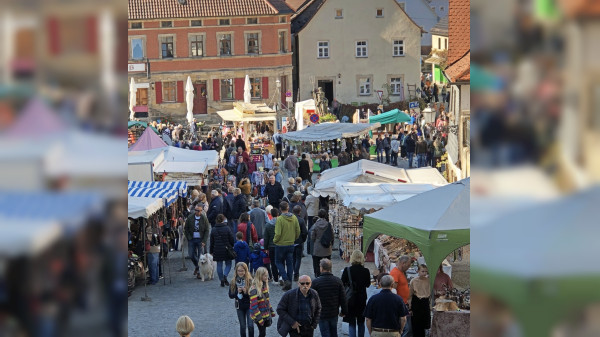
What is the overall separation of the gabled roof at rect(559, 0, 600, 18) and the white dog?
1578cm

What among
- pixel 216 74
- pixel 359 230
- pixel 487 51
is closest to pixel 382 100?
pixel 216 74

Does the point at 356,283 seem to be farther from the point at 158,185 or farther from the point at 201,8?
the point at 201,8

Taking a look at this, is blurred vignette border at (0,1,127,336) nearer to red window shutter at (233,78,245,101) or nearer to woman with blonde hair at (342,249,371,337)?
woman with blonde hair at (342,249,371,337)

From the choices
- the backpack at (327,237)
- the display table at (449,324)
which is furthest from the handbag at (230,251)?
the display table at (449,324)

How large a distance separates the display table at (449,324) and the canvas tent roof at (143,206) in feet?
17.2

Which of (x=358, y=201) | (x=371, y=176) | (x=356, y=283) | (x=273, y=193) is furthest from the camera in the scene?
(x=273, y=193)

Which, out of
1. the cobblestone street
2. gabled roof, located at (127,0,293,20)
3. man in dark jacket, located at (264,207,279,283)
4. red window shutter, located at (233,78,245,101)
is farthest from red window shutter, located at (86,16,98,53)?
red window shutter, located at (233,78,245,101)

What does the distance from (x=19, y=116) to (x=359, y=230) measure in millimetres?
17049

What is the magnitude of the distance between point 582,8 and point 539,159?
0.19 m

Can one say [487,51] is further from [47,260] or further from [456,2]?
[456,2]

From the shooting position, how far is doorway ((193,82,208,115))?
62219 millimetres

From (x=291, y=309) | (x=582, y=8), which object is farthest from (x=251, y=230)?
(x=582, y=8)

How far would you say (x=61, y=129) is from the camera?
4.20 ft

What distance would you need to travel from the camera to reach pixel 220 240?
613 inches
